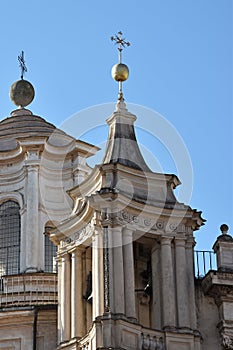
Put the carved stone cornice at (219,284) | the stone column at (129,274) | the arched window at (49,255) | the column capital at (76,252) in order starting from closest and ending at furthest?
the stone column at (129,274) < the carved stone cornice at (219,284) < the column capital at (76,252) < the arched window at (49,255)

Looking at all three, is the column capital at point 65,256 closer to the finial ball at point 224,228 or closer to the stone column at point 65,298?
the stone column at point 65,298

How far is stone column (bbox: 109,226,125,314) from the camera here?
29.4m

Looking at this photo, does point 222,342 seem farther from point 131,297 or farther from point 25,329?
point 25,329

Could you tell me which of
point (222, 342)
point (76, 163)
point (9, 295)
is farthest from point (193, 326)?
point (76, 163)

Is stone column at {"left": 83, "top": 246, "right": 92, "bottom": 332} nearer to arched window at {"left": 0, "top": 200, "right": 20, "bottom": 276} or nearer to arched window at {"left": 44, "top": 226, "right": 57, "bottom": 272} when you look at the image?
arched window at {"left": 44, "top": 226, "right": 57, "bottom": 272}

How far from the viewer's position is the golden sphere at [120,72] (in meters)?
34.1

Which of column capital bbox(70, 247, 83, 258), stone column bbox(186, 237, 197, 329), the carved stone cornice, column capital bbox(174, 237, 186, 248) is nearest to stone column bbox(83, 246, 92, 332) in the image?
column capital bbox(70, 247, 83, 258)

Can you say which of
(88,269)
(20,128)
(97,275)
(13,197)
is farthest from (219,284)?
(20,128)

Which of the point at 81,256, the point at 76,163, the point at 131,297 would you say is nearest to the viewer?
the point at 131,297

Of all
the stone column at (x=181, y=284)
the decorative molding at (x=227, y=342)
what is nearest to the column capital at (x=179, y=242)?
the stone column at (x=181, y=284)

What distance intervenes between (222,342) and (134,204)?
Result: 12.9 feet

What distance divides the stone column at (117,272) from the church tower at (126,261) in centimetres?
2

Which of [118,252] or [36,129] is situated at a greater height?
[36,129]

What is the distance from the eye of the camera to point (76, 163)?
3812 cm
